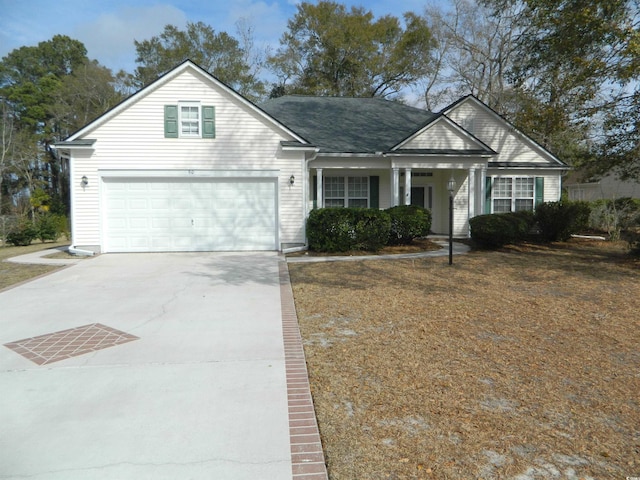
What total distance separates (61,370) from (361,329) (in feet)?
11.3

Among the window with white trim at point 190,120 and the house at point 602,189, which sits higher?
the window with white trim at point 190,120

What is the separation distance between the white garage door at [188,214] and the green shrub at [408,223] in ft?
12.4

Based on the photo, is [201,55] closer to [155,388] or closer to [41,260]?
[41,260]

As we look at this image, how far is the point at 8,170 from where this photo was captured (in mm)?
36031

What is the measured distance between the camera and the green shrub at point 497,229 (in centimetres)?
1309

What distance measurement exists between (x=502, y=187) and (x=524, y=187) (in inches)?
37.3

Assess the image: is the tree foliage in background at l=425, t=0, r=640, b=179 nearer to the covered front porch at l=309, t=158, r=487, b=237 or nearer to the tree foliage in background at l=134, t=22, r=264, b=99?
the covered front porch at l=309, t=158, r=487, b=237

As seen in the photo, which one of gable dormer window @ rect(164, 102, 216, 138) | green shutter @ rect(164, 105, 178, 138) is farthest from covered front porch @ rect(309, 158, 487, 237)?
green shutter @ rect(164, 105, 178, 138)

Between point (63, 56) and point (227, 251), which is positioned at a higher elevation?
point (63, 56)

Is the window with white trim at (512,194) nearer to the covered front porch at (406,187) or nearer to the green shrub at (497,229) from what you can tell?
the covered front porch at (406,187)

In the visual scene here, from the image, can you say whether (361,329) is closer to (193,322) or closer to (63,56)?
(193,322)

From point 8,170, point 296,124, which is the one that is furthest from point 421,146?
point 8,170

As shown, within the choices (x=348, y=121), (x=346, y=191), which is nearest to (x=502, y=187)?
(x=346, y=191)

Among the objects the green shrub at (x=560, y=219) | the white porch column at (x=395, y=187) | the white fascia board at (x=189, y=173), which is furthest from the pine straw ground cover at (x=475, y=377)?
the white porch column at (x=395, y=187)
